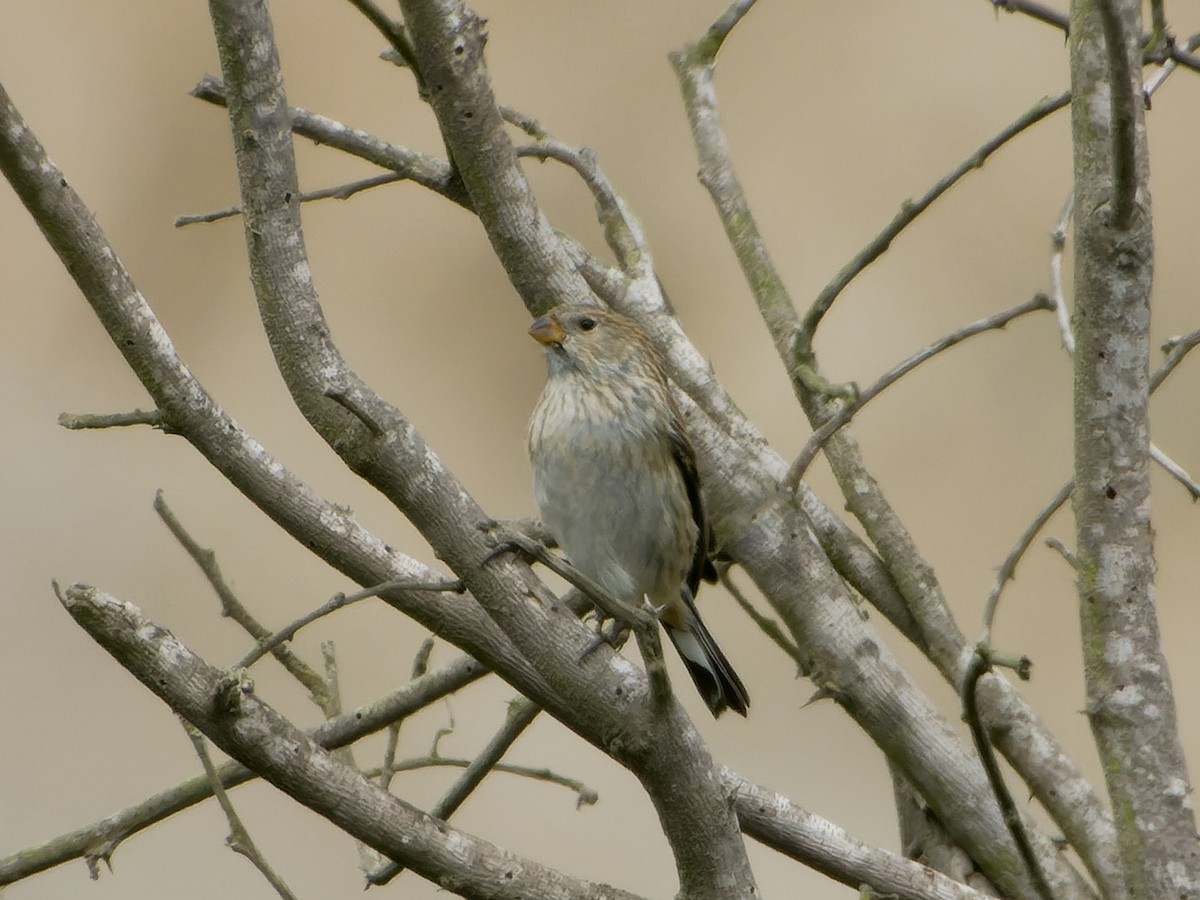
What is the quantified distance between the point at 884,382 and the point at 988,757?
0.75 m

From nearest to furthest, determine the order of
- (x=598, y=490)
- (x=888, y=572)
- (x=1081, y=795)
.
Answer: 1. (x=1081, y=795)
2. (x=888, y=572)
3. (x=598, y=490)

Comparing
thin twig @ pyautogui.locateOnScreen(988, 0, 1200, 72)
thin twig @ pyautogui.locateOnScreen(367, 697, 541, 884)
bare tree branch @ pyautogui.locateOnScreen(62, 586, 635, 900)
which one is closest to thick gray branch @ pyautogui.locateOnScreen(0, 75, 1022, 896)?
bare tree branch @ pyautogui.locateOnScreen(62, 586, 635, 900)

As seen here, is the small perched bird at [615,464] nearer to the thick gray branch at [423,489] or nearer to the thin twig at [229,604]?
the thin twig at [229,604]

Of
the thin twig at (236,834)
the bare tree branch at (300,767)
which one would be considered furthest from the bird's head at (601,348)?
the bare tree branch at (300,767)

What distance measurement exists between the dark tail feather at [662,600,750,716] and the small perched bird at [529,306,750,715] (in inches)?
8.7

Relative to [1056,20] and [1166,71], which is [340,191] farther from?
[1166,71]

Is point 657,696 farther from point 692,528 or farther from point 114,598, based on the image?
point 692,528

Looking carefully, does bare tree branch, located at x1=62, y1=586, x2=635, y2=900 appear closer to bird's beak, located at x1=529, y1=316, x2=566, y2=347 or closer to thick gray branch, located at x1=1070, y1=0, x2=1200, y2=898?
thick gray branch, located at x1=1070, y1=0, x2=1200, y2=898

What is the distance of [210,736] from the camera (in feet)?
5.82

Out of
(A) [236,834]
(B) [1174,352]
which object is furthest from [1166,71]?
(A) [236,834]

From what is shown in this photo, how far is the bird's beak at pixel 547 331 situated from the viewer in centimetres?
315

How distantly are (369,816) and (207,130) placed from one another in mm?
3808

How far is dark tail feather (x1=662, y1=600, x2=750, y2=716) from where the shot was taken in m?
3.70

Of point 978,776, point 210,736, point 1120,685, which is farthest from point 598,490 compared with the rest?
point 210,736
